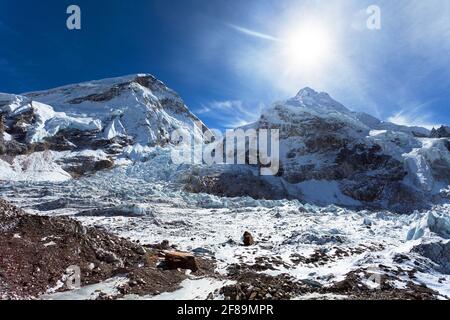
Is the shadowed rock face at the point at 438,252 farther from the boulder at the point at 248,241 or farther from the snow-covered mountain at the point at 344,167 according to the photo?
the snow-covered mountain at the point at 344,167

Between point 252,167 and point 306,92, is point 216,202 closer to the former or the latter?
point 252,167

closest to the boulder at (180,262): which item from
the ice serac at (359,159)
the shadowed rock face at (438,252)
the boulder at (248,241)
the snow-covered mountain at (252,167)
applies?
the boulder at (248,241)

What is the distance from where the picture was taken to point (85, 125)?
370 ft

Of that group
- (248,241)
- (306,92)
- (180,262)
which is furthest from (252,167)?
(306,92)

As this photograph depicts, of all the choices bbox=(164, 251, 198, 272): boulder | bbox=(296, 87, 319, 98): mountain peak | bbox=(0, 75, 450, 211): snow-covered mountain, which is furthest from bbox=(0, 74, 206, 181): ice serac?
bbox=(164, 251, 198, 272): boulder

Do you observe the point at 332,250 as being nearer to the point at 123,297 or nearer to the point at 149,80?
the point at 123,297

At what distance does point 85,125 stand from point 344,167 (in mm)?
71956

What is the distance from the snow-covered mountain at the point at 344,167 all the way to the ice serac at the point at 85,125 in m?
32.3

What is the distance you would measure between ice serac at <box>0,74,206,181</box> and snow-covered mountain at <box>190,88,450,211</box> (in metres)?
32.3

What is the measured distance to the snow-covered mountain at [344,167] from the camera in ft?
274

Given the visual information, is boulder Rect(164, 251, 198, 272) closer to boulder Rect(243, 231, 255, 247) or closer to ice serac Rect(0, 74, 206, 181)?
boulder Rect(243, 231, 255, 247)

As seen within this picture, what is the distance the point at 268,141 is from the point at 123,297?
102 m
